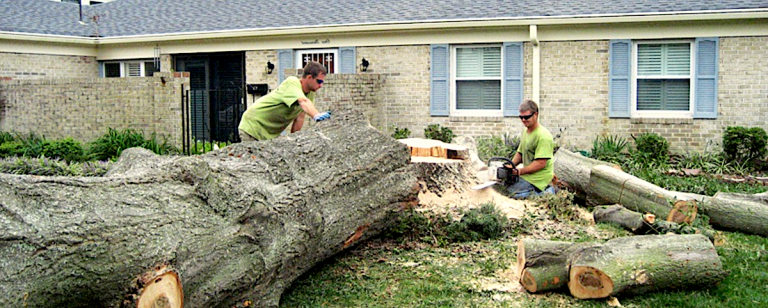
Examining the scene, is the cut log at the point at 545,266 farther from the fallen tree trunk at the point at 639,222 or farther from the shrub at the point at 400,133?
the shrub at the point at 400,133

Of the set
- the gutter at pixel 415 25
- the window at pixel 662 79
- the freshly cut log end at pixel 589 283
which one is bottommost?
the freshly cut log end at pixel 589 283

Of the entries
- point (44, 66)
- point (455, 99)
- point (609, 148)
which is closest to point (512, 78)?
point (455, 99)

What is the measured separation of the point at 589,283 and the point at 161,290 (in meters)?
2.94

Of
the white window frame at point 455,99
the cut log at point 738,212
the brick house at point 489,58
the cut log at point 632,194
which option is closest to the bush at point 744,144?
the brick house at point 489,58

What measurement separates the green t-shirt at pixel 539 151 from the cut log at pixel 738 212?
1.62 metres

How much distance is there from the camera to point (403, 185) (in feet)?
22.7

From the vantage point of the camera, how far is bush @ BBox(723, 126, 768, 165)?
41.1 feet

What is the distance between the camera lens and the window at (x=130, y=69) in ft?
61.8

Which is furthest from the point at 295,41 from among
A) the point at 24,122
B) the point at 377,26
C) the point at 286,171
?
the point at 286,171

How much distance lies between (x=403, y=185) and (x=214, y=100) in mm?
11415

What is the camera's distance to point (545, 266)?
18.0 feet

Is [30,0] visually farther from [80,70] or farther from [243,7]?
[243,7]

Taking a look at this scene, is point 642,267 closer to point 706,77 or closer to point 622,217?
point 622,217

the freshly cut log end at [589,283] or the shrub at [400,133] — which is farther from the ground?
the shrub at [400,133]
